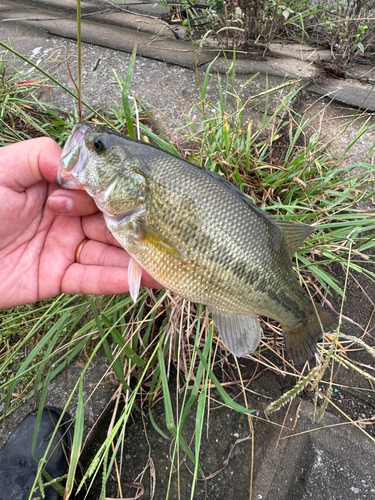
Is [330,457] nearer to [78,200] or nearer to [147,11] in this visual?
[78,200]

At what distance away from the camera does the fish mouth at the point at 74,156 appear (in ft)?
5.84

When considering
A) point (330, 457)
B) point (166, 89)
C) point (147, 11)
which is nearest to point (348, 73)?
point (166, 89)

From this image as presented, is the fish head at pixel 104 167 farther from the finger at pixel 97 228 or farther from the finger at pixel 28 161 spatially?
the finger at pixel 97 228

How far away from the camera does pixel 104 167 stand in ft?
5.93

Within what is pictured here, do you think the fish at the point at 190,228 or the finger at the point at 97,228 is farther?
the finger at the point at 97,228

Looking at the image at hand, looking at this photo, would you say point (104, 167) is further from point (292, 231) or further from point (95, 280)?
point (292, 231)

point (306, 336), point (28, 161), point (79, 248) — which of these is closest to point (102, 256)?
point (79, 248)

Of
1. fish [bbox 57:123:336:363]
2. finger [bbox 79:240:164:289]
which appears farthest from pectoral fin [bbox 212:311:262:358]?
finger [bbox 79:240:164:289]

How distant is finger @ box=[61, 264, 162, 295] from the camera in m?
1.95

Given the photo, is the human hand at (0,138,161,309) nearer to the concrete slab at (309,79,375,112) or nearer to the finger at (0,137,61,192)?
the finger at (0,137,61,192)

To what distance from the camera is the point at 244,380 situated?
231cm

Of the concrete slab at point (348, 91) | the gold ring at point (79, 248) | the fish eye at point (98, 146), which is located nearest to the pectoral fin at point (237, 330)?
the gold ring at point (79, 248)

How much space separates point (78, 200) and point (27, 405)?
1519 mm

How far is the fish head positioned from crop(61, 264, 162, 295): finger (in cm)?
37
